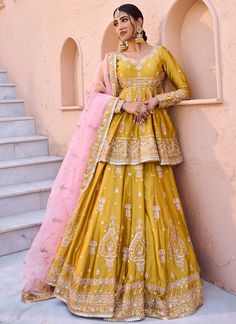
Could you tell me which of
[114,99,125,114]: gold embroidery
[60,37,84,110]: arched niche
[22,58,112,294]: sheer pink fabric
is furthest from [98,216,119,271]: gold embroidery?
[60,37,84,110]: arched niche

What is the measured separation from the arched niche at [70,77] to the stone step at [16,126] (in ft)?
2.31

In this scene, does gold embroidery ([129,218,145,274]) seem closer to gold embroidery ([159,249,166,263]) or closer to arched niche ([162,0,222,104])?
gold embroidery ([159,249,166,263])

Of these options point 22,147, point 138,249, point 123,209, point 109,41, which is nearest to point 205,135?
point 123,209

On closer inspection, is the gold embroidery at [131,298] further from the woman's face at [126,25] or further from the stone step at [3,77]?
the stone step at [3,77]

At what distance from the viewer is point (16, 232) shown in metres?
2.60

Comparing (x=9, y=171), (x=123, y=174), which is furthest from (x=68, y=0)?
(x=123, y=174)

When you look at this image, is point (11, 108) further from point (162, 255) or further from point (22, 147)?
point (162, 255)

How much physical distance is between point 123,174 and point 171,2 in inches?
43.2

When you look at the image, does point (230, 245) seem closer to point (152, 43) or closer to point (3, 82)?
point (152, 43)

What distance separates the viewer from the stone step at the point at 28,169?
3137mm

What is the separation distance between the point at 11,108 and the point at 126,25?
2.52 metres

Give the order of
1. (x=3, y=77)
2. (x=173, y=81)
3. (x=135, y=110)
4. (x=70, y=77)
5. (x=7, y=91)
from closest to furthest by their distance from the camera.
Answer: (x=135, y=110), (x=173, y=81), (x=70, y=77), (x=7, y=91), (x=3, y=77)

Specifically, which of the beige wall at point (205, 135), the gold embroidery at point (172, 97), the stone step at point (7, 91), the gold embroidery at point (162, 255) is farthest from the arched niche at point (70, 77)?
the gold embroidery at point (162, 255)

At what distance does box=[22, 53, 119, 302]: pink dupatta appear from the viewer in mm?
1977
